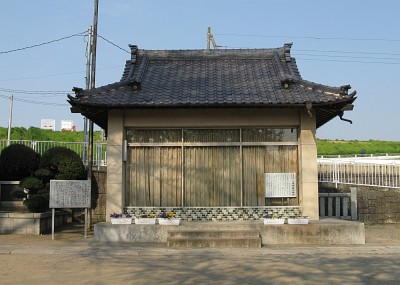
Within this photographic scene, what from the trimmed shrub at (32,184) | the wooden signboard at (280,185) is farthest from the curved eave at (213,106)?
the trimmed shrub at (32,184)

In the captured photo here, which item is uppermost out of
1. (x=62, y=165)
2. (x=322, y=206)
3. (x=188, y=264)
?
(x=62, y=165)

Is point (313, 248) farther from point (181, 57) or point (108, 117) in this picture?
point (181, 57)

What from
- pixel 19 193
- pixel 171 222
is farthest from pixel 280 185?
pixel 19 193

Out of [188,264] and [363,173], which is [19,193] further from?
[363,173]

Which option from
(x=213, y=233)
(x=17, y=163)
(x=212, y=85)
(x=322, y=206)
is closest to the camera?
(x=213, y=233)

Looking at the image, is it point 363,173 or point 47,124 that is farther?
point 47,124

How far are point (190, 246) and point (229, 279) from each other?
385cm

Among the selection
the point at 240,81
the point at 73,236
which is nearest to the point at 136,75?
the point at 240,81

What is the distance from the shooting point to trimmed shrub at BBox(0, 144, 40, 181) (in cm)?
1602

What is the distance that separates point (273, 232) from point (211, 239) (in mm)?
1791

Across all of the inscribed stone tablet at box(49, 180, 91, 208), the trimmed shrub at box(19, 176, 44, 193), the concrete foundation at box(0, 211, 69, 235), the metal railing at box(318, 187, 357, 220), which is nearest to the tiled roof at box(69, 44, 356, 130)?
the inscribed stone tablet at box(49, 180, 91, 208)

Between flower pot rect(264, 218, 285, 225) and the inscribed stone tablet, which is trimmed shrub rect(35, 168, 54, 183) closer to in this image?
the inscribed stone tablet

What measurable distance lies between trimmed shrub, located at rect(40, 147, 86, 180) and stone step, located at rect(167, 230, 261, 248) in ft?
18.4

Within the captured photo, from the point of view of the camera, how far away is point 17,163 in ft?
52.5
